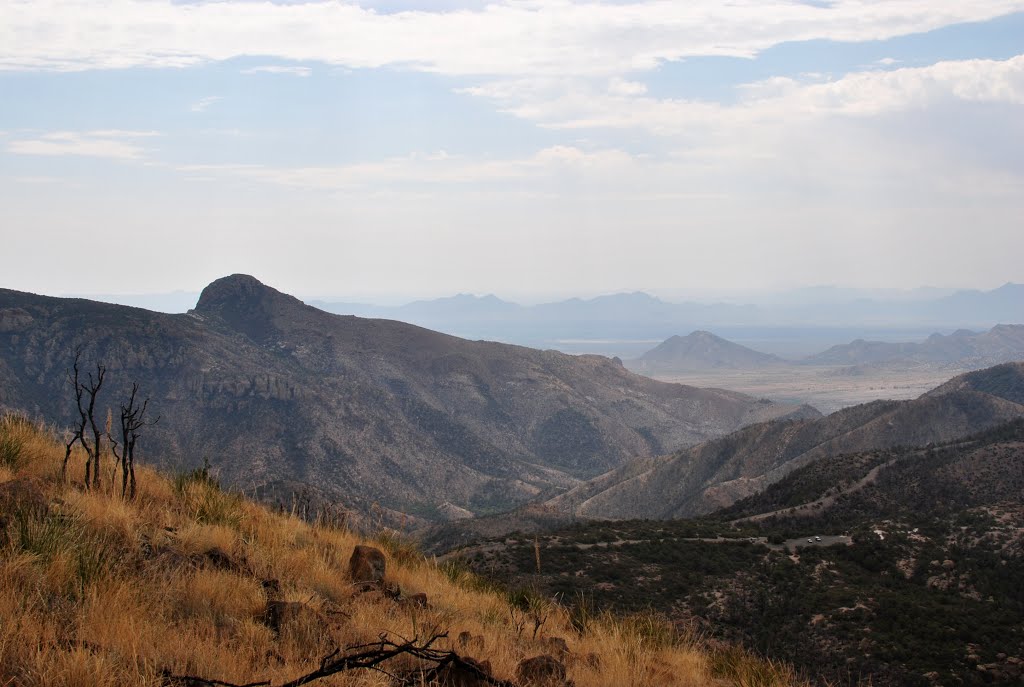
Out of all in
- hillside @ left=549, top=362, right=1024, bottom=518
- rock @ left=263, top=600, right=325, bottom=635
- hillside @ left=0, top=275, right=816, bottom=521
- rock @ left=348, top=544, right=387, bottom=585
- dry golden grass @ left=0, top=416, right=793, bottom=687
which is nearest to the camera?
dry golden grass @ left=0, top=416, right=793, bottom=687

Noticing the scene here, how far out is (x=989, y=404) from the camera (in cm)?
7406

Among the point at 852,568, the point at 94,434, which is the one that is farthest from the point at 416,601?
the point at 852,568

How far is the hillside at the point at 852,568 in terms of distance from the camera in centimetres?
2022

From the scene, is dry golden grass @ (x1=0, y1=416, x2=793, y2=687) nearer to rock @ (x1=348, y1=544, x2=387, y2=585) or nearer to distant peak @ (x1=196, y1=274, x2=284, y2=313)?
rock @ (x1=348, y1=544, x2=387, y2=585)

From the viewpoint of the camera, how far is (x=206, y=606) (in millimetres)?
6121

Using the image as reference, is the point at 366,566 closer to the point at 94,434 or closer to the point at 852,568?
the point at 94,434

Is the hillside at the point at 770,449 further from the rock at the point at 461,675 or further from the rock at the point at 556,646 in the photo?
the rock at the point at 461,675

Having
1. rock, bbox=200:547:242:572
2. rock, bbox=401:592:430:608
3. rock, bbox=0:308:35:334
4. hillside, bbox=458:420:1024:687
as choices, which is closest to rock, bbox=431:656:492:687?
rock, bbox=401:592:430:608

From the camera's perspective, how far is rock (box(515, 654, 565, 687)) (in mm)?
5727

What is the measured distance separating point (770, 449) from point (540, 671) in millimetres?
80687

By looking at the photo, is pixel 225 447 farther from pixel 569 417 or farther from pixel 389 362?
pixel 569 417

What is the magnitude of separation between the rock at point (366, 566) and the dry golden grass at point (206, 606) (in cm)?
17

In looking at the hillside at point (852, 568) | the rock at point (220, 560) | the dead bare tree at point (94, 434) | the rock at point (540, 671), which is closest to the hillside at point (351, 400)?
the hillside at point (852, 568)

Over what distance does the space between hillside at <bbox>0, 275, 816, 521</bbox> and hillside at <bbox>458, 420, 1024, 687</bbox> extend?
23459mm
